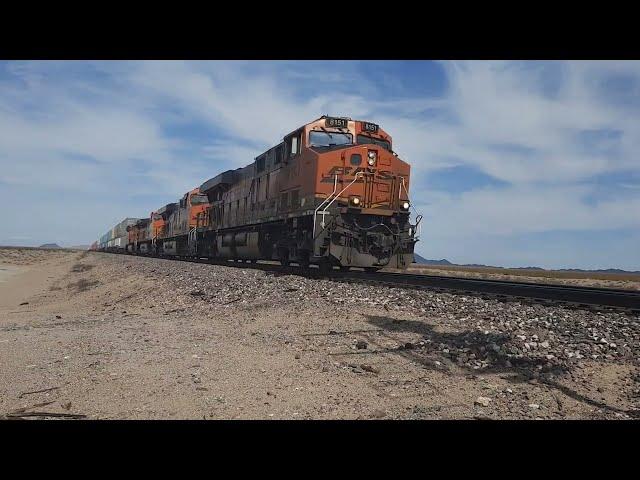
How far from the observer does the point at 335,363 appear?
5.51 m

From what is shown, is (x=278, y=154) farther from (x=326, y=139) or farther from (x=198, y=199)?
(x=198, y=199)

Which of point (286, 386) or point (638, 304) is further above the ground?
point (638, 304)

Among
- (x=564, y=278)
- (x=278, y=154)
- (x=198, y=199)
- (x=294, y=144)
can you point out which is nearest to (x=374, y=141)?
(x=294, y=144)

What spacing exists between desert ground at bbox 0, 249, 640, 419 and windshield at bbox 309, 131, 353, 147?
21.3 ft

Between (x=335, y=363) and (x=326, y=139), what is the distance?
399 inches

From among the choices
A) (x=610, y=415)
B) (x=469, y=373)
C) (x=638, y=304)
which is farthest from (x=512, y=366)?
(x=638, y=304)

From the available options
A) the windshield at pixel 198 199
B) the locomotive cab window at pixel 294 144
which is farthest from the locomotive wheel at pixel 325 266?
the windshield at pixel 198 199

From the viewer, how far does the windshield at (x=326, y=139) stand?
48.0 ft

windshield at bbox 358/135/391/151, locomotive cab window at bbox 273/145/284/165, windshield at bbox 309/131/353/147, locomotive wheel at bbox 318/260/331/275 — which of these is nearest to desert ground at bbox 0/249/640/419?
locomotive wheel at bbox 318/260/331/275

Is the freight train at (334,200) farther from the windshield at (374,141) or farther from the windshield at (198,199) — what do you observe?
the windshield at (198,199)

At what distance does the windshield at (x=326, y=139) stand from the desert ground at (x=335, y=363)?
649 centimetres
